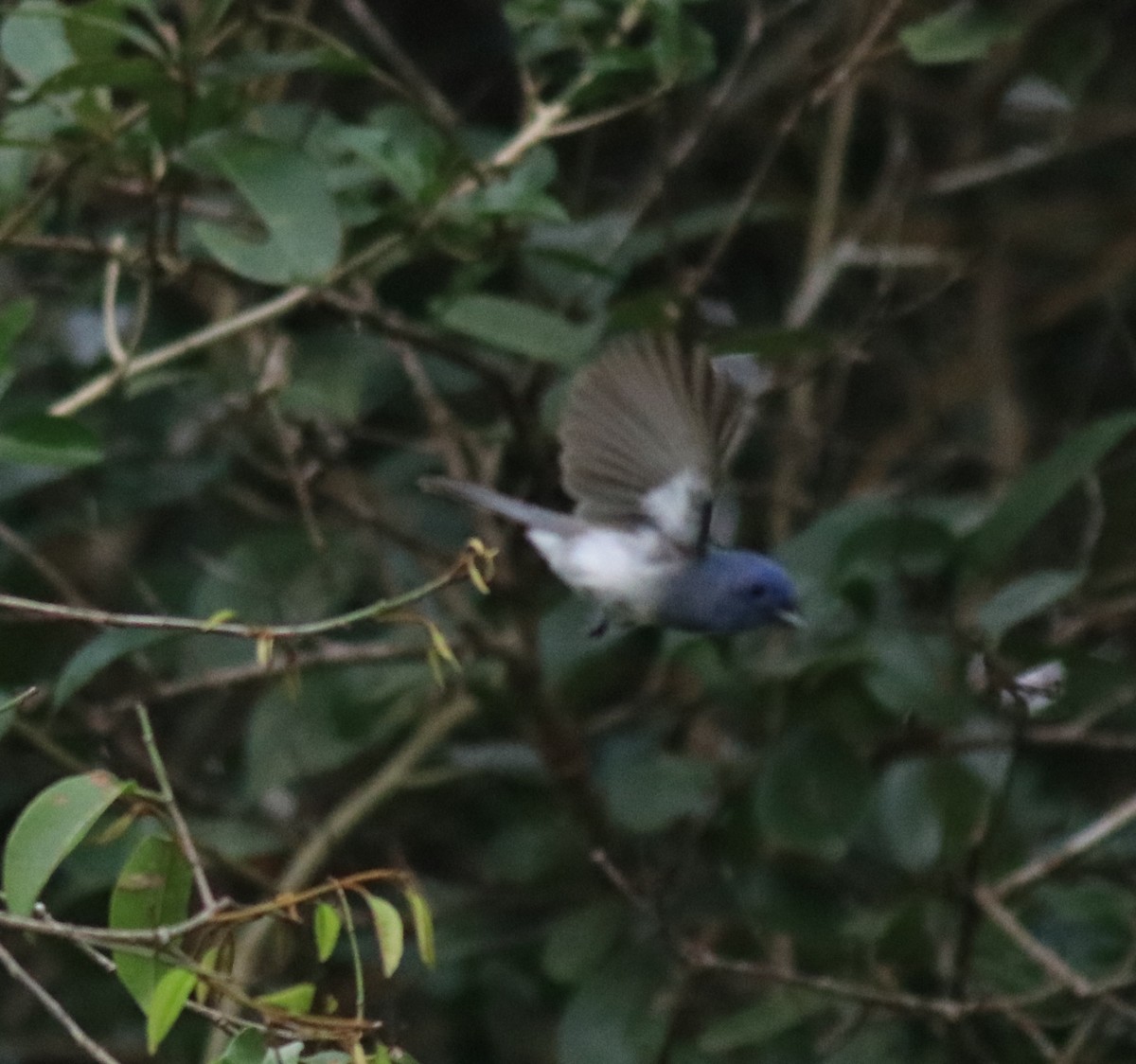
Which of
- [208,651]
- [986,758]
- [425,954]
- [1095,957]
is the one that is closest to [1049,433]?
[986,758]

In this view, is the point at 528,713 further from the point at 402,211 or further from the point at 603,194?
the point at 603,194

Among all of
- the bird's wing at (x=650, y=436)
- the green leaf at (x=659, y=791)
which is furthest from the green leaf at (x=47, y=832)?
the green leaf at (x=659, y=791)

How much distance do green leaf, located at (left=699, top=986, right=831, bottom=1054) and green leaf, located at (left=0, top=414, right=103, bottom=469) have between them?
73 centimetres

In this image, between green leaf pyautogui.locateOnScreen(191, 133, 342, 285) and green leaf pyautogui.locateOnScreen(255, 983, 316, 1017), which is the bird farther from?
green leaf pyautogui.locateOnScreen(255, 983, 316, 1017)

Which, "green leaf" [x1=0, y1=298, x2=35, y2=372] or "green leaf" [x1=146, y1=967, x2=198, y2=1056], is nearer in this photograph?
"green leaf" [x1=146, y1=967, x2=198, y2=1056]

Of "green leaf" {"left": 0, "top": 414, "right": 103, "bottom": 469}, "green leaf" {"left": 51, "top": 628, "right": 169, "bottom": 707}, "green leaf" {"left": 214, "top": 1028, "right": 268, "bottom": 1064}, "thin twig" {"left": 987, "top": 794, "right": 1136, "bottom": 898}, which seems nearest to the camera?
"green leaf" {"left": 214, "top": 1028, "right": 268, "bottom": 1064}

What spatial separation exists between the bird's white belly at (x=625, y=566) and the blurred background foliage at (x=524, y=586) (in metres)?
0.14

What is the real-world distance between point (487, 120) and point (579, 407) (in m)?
1.40

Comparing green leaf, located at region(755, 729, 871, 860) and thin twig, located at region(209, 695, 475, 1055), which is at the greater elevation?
green leaf, located at region(755, 729, 871, 860)


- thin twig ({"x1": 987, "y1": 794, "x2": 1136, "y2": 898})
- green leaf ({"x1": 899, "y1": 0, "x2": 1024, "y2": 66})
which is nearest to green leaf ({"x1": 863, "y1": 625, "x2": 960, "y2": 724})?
thin twig ({"x1": 987, "y1": 794, "x2": 1136, "y2": 898})

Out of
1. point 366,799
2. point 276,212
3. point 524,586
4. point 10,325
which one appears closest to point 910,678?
point 524,586

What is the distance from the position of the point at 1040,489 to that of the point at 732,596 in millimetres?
315

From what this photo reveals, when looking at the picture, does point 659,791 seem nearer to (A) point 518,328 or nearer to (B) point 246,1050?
(A) point 518,328

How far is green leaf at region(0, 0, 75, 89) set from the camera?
1670 millimetres
